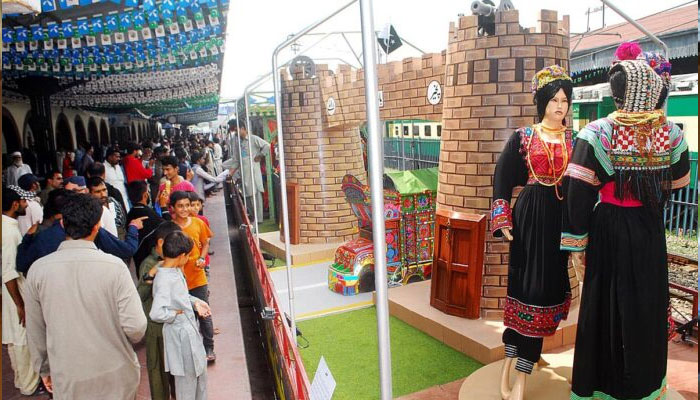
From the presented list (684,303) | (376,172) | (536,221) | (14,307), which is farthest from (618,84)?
(14,307)

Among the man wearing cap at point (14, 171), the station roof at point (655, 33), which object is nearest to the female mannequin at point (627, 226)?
the station roof at point (655, 33)

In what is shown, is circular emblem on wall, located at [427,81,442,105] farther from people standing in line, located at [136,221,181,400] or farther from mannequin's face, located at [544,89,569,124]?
people standing in line, located at [136,221,181,400]

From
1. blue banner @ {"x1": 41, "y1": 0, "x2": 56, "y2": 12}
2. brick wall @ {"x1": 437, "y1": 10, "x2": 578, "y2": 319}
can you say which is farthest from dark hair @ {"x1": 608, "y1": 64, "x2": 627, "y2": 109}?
blue banner @ {"x1": 41, "y1": 0, "x2": 56, "y2": 12}

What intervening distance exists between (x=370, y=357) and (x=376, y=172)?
2.38 m

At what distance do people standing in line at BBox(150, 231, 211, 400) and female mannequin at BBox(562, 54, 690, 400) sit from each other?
196cm

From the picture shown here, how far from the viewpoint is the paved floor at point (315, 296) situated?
4168 millimetres

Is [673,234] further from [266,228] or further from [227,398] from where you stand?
[266,228]

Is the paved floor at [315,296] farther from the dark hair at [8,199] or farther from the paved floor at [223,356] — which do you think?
the dark hair at [8,199]

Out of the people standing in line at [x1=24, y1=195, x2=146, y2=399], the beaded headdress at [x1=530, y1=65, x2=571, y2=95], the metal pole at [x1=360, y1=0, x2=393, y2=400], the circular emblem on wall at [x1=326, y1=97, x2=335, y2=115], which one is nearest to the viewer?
the metal pole at [x1=360, y1=0, x2=393, y2=400]

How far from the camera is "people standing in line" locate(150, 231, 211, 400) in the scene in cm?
272

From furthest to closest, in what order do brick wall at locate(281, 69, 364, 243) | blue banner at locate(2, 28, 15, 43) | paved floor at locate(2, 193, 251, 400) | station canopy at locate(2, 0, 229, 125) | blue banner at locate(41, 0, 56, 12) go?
blue banner at locate(2, 28, 15, 43), station canopy at locate(2, 0, 229, 125), blue banner at locate(41, 0, 56, 12), paved floor at locate(2, 193, 251, 400), brick wall at locate(281, 69, 364, 243)

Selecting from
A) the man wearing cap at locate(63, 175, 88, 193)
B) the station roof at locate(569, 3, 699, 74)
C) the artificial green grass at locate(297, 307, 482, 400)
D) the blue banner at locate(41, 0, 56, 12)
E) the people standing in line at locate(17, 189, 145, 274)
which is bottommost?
the artificial green grass at locate(297, 307, 482, 400)

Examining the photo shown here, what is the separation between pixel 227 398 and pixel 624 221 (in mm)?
2613

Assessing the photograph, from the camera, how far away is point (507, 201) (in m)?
2.22
